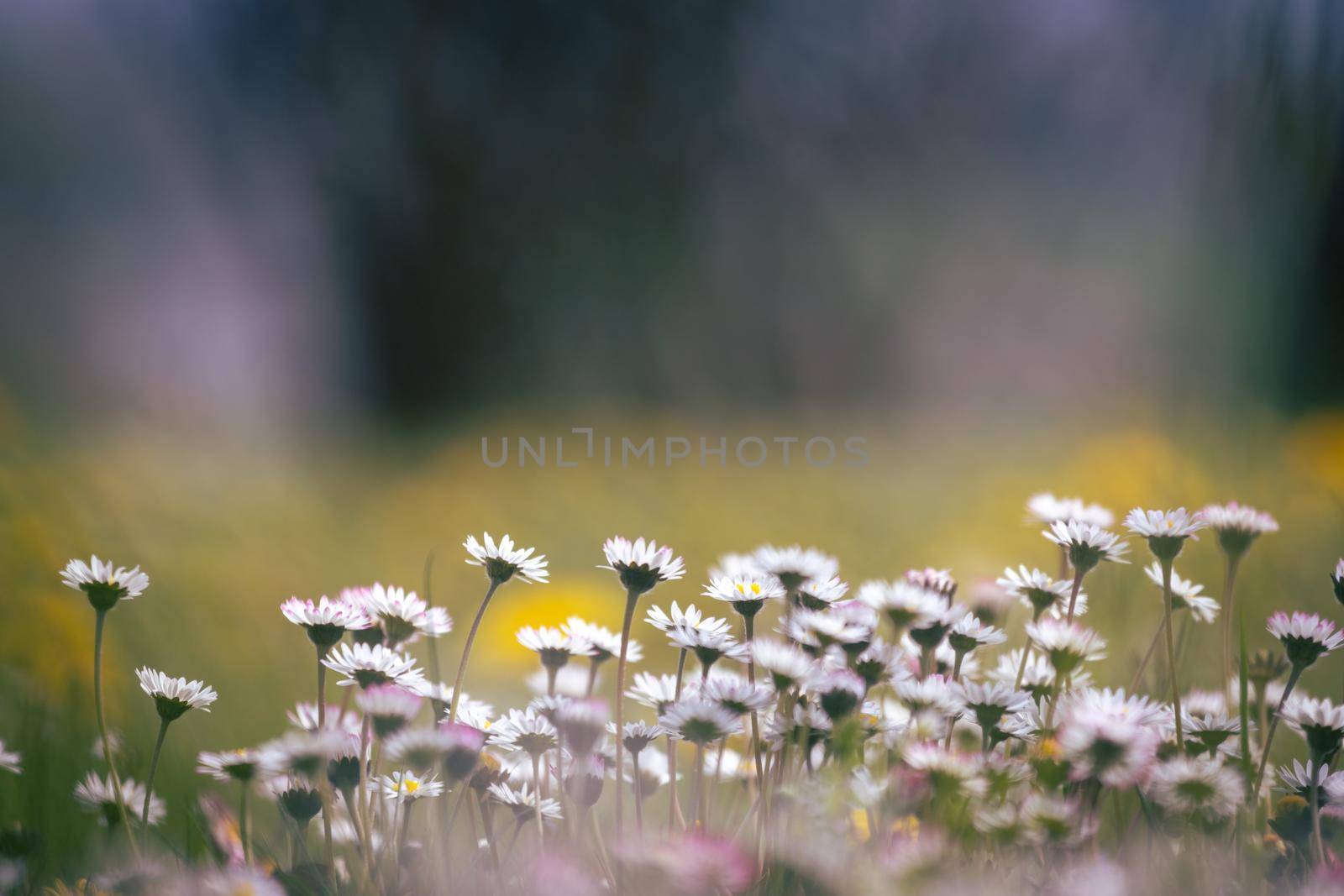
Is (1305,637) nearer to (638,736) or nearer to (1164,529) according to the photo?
(1164,529)

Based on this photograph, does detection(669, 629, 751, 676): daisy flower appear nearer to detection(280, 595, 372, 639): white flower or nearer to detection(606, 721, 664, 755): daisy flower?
detection(606, 721, 664, 755): daisy flower

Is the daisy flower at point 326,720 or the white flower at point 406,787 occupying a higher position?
the daisy flower at point 326,720

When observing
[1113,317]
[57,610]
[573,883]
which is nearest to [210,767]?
[573,883]

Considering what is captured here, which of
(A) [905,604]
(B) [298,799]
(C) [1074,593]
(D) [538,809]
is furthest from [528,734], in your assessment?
(C) [1074,593]

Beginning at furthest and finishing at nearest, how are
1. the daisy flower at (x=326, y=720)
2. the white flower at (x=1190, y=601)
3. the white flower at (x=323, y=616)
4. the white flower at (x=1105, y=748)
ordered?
the white flower at (x=1190, y=601) < the daisy flower at (x=326, y=720) < the white flower at (x=323, y=616) < the white flower at (x=1105, y=748)

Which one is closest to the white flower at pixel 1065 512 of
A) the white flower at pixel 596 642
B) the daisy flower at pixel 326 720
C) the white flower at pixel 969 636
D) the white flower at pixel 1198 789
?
the white flower at pixel 969 636

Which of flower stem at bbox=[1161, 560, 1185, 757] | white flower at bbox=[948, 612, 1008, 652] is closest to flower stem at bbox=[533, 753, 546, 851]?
white flower at bbox=[948, 612, 1008, 652]

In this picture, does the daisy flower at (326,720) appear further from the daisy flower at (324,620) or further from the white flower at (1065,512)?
the white flower at (1065,512)

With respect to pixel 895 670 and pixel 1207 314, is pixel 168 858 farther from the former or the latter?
pixel 1207 314
